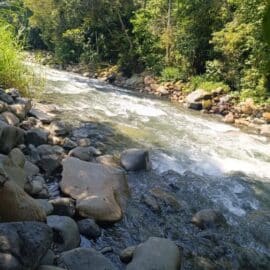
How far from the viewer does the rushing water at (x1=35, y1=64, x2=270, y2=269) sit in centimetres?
376

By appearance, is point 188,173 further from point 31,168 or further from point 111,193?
point 31,168

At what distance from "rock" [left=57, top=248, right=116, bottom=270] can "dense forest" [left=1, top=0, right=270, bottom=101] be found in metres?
5.52

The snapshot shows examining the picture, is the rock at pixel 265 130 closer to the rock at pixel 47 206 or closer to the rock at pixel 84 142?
the rock at pixel 84 142

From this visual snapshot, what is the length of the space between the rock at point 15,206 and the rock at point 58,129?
3099 millimetres

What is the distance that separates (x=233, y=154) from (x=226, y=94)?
5021 millimetres

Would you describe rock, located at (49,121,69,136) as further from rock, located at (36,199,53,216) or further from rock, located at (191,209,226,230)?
rock, located at (191,209,226,230)

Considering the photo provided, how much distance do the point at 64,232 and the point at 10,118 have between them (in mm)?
2830

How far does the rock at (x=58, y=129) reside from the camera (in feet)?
20.2

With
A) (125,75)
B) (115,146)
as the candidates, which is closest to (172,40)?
(125,75)

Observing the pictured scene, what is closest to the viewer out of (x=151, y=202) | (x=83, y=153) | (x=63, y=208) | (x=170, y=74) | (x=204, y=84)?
(x=63, y=208)

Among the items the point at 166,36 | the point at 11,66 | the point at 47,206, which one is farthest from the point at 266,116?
the point at 47,206

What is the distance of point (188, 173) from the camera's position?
5422mm

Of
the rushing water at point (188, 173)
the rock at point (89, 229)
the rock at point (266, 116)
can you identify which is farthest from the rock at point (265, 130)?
the rock at point (89, 229)

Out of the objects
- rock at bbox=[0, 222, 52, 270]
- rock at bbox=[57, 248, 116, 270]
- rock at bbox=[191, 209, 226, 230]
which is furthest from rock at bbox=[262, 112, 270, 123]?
rock at bbox=[0, 222, 52, 270]
